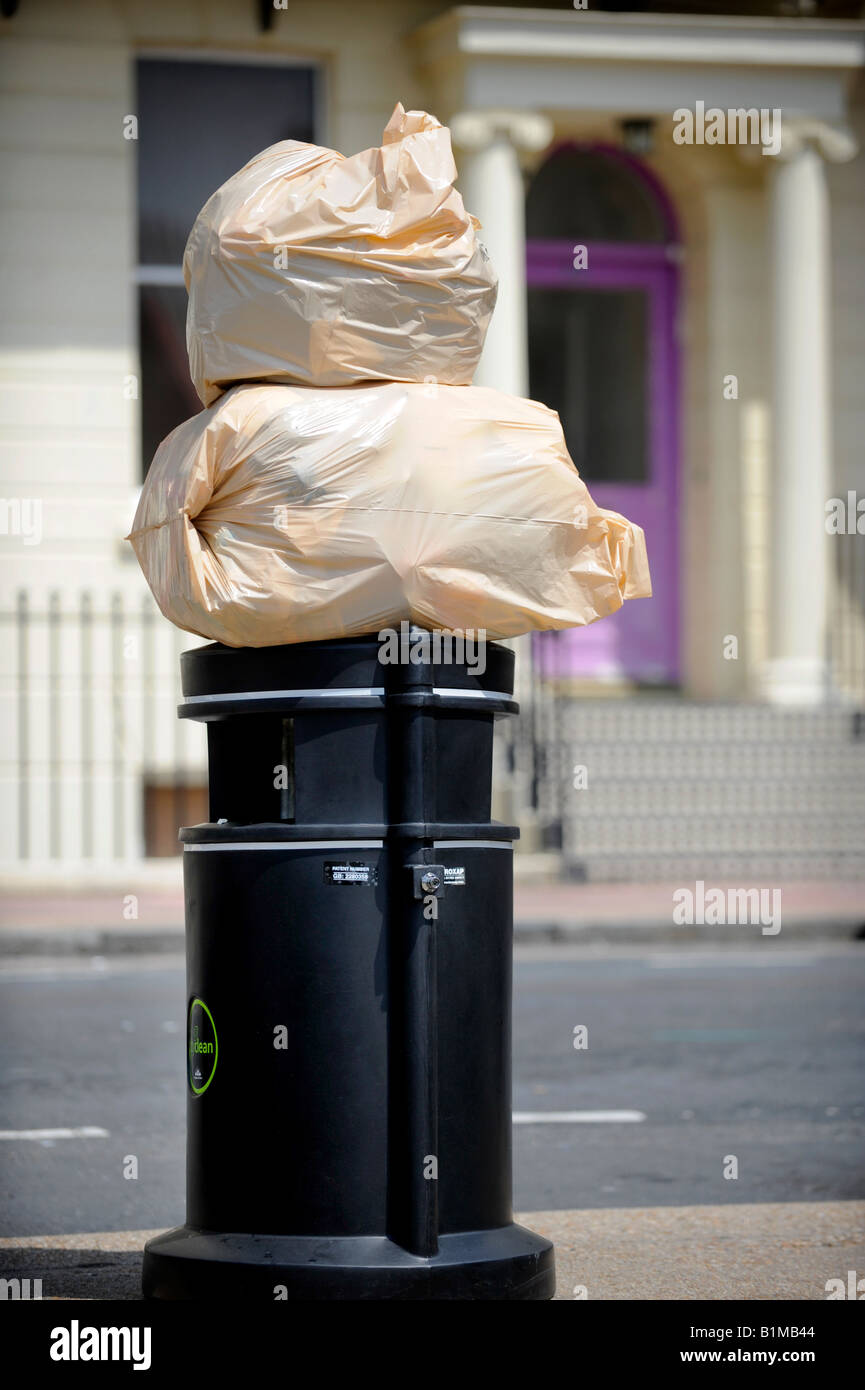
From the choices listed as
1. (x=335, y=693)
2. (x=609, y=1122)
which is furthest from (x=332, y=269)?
(x=609, y=1122)

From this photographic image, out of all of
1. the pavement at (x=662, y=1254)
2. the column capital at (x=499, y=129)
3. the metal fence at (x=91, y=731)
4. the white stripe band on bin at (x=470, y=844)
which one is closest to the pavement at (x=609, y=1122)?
the pavement at (x=662, y=1254)

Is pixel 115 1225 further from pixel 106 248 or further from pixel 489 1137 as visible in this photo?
pixel 106 248

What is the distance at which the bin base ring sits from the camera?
12.8ft

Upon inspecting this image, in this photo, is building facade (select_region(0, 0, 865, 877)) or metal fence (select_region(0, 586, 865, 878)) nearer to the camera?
metal fence (select_region(0, 586, 865, 878))

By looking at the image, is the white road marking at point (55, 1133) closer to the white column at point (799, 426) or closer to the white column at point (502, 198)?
the white column at point (502, 198)

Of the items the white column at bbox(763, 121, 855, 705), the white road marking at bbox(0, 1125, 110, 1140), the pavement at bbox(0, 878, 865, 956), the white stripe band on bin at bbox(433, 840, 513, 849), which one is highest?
the white column at bbox(763, 121, 855, 705)

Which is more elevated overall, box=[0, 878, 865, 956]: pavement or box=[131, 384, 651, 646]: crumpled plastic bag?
box=[131, 384, 651, 646]: crumpled plastic bag

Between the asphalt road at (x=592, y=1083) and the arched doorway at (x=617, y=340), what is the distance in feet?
23.3

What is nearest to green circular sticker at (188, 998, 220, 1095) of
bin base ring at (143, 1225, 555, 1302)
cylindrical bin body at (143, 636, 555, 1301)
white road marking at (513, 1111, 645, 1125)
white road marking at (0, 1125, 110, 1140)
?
cylindrical bin body at (143, 636, 555, 1301)

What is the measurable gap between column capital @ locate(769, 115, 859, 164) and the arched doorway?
1.87m

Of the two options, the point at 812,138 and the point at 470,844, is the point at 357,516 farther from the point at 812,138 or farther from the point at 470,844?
the point at 812,138

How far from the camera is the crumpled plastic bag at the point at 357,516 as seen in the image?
4.09 m

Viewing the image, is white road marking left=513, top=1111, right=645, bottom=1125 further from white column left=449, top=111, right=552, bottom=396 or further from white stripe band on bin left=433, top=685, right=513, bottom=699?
white column left=449, top=111, right=552, bottom=396

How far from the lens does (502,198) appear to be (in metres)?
16.3
